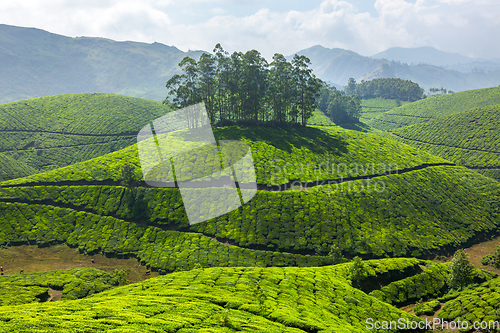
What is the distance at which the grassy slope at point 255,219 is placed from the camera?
50625 mm

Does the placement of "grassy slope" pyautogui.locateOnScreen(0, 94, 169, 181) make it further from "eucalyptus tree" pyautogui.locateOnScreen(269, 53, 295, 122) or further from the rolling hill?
the rolling hill

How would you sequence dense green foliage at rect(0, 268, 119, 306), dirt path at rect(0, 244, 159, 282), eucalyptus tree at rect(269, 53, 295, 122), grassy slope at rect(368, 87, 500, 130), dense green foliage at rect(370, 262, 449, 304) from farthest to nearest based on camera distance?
grassy slope at rect(368, 87, 500, 130) → eucalyptus tree at rect(269, 53, 295, 122) → dirt path at rect(0, 244, 159, 282) → dense green foliage at rect(370, 262, 449, 304) → dense green foliage at rect(0, 268, 119, 306)

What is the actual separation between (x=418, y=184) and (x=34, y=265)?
97.7m

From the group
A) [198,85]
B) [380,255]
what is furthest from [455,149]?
[198,85]

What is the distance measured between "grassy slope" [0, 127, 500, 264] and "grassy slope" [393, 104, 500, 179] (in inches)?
1516

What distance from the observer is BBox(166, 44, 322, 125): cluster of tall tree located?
88.6 meters

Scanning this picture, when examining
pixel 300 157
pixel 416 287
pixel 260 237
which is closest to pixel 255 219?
pixel 260 237

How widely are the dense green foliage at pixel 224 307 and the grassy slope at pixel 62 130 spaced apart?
90.6m

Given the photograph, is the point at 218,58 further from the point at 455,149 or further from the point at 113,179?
the point at 455,149

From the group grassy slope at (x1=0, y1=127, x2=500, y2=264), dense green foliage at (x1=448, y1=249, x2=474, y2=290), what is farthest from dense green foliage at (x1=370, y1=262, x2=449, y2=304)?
grassy slope at (x1=0, y1=127, x2=500, y2=264)

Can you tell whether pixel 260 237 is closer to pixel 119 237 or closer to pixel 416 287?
pixel 416 287

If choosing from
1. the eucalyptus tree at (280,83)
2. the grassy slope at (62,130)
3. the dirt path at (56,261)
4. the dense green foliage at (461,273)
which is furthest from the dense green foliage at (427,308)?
the grassy slope at (62,130)

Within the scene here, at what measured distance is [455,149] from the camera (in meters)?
116

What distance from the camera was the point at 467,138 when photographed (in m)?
119
